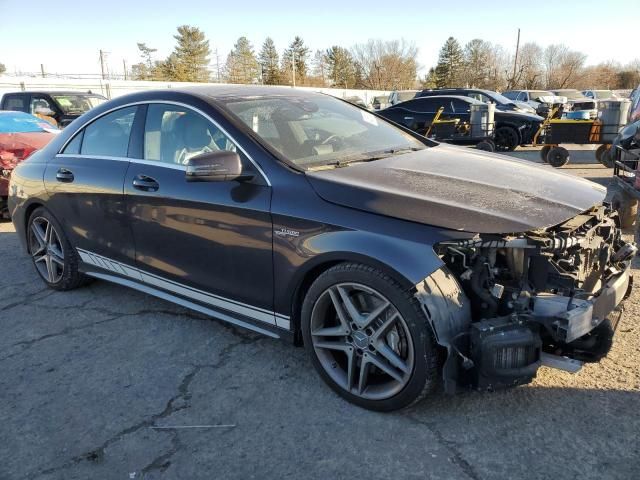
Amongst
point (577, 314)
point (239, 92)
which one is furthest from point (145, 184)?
point (577, 314)

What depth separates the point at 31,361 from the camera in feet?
11.3

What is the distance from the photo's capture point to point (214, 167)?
281 centimetres

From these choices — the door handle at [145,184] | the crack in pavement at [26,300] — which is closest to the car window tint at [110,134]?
the door handle at [145,184]

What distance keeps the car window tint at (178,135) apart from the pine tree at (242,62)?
8021 cm

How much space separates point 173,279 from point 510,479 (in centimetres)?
237

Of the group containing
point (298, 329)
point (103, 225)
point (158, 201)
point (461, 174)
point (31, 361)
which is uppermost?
point (461, 174)

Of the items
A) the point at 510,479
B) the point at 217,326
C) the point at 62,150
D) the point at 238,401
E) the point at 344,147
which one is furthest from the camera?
the point at 62,150

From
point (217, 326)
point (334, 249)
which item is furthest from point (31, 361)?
point (334, 249)

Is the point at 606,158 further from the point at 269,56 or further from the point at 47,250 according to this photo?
the point at 269,56

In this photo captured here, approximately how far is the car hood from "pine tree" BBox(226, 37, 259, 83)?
81043 millimetres

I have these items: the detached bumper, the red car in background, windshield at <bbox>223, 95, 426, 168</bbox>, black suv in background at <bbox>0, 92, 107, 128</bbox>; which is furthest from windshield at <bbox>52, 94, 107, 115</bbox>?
the detached bumper

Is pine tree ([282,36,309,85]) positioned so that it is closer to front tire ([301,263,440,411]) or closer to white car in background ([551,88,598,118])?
white car in background ([551,88,598,118])

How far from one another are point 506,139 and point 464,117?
4.25 feet

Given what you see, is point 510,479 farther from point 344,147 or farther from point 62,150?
point 62,150
